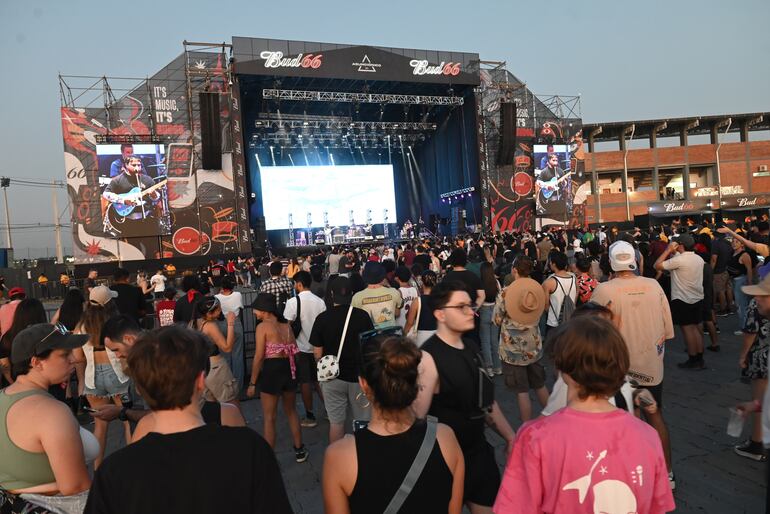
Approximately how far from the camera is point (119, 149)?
69.0 ft

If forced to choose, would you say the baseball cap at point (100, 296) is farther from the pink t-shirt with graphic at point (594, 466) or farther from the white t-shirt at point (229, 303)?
the pink t-shirt with graphic at point (594, 466)

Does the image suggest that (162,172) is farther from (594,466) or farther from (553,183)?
(594,466)

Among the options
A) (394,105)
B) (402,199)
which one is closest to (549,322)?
(394,105)

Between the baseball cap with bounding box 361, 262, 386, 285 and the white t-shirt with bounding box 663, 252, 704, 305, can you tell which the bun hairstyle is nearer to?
the baseball cap with bounding box 361, 262, 386, 285

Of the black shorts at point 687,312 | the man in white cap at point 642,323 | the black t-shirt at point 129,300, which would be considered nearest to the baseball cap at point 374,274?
the man in white cap at point 642,323

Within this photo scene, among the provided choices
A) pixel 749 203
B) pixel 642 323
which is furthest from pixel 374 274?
pixel 749 203

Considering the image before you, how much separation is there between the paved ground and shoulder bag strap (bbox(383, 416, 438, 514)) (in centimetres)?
218

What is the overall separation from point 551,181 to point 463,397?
89.6ft

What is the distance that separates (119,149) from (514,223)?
1956 cm

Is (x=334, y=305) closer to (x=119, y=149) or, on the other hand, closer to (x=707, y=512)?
(x=707, y=512)

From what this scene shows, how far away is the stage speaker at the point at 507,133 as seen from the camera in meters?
25.7

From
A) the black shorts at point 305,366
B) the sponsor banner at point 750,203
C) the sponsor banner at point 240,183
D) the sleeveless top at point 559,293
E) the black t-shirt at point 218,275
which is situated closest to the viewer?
the sleeveless top at point 559,293

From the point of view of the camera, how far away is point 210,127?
21.4 meters

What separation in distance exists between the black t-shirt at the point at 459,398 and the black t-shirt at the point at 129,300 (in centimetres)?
499
